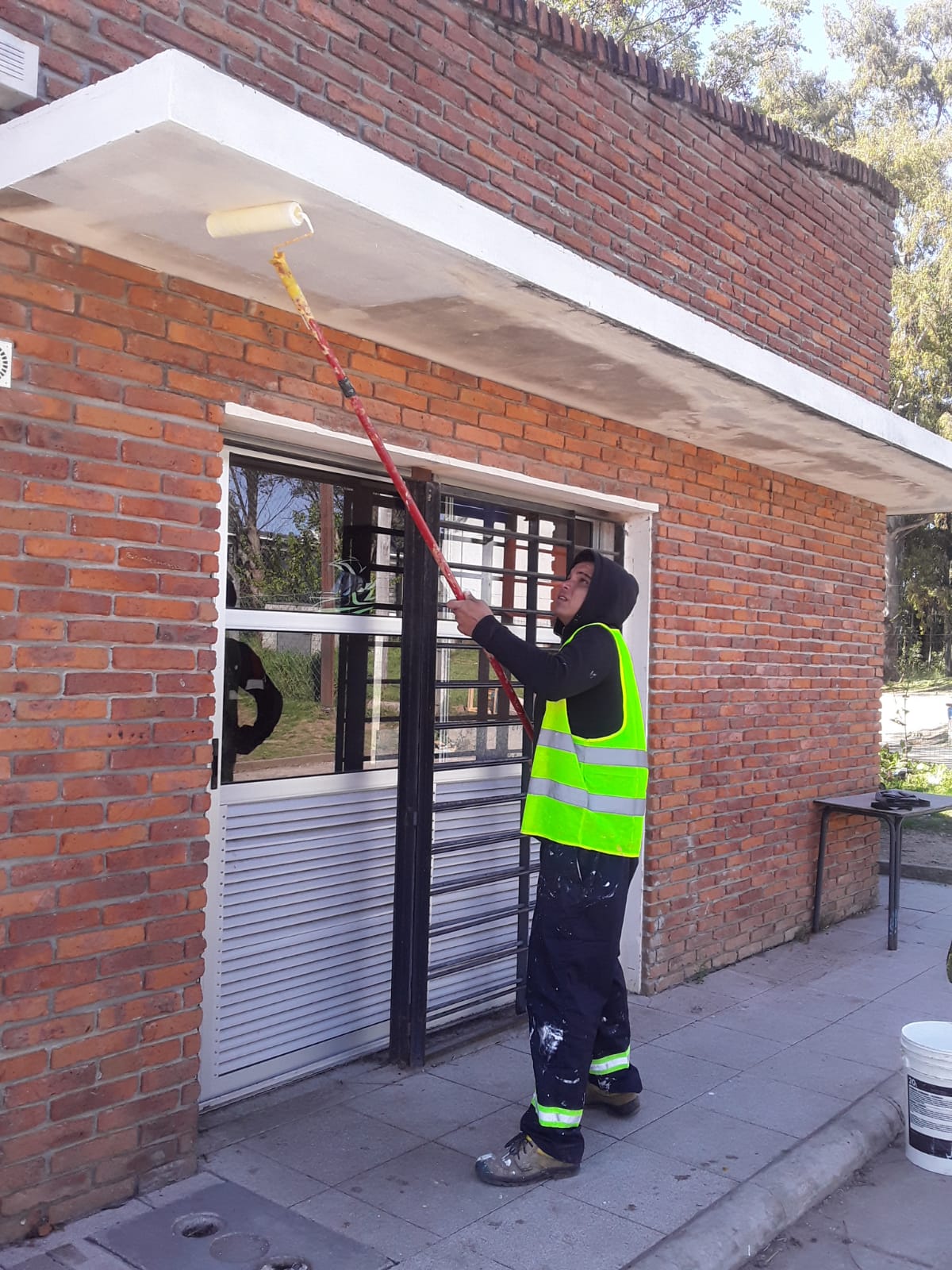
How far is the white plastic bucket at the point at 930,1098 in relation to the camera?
4008 mm

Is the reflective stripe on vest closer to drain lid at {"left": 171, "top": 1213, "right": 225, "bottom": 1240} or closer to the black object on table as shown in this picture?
drain lid at {"left": 171, "top": 1213, "right": 225, "bottom": 1240}

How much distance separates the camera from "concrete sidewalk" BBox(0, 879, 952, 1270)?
10.8ft

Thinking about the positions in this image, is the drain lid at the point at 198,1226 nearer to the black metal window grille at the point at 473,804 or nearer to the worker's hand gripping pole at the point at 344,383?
the black metal window grille at the point at 473,804

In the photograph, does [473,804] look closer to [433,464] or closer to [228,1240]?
[433,464]

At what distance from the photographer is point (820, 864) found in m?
7.20

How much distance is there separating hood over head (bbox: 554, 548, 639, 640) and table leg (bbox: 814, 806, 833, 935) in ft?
12.6

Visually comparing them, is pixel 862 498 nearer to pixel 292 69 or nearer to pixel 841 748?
pixel 841 748

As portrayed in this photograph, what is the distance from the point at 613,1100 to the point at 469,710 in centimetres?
178

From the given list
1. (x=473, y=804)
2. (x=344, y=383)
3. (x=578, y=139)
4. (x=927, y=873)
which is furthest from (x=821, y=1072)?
(x=927, y=873)

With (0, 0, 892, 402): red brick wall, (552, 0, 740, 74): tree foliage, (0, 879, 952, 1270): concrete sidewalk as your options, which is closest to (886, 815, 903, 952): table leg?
(0, 879, 952, 1270): concrete sidewalk

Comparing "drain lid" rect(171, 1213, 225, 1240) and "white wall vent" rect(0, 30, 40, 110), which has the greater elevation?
"white wall vent" rect(0, 30, 40, 110)

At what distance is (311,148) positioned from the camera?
2760 mm

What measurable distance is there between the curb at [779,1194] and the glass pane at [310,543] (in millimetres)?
2608

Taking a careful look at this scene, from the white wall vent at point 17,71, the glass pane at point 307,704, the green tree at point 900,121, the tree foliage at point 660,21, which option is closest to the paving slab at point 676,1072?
the glass pane at point 307,704
